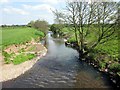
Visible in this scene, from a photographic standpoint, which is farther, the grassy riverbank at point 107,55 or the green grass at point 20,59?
the green grass at point 20,59

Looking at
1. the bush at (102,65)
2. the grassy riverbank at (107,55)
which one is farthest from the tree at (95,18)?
the bush at (102,65)

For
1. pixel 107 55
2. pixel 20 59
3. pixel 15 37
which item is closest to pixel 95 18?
pixel 107 55

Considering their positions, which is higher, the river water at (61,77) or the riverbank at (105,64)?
the riverbank at (105,64)

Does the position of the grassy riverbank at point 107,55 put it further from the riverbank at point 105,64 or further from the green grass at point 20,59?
the green grass at point 20,59

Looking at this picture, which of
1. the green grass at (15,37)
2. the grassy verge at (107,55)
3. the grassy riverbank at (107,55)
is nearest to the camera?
the grassy verge at (107,55)

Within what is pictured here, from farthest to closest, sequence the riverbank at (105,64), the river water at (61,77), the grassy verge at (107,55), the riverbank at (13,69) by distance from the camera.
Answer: the grassy verge at (107,55) < the riverbank at (13,69) < the riverbank at (105,64) < the river water at (61,77)

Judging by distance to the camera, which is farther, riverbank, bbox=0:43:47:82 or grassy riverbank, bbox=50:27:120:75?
grassy riverbank, bbox=50:27:120:75

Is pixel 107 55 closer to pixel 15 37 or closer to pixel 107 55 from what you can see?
pixel 107 55

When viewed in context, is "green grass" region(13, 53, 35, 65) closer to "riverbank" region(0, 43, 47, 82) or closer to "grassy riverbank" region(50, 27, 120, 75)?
"riverbank" region(0, 43, 47, 82)

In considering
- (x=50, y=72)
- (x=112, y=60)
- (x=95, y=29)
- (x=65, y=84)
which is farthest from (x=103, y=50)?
(x=65, y=84)

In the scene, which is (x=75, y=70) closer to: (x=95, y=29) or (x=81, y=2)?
(x=95, y=29)

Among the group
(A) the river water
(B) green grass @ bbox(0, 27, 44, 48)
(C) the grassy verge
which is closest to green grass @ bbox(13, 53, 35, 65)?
(A) the river water

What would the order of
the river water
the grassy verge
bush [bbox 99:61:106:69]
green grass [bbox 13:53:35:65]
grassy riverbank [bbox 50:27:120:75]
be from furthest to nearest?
green grass [bbox 13:53:35:65] < bush [bbox 99:61:106:69] < grassy riverbank [bbox 50:27:120:75] < the grassy verge < the river water

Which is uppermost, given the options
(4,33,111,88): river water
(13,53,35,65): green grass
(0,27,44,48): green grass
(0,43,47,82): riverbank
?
(0,27,44,48): green grass
